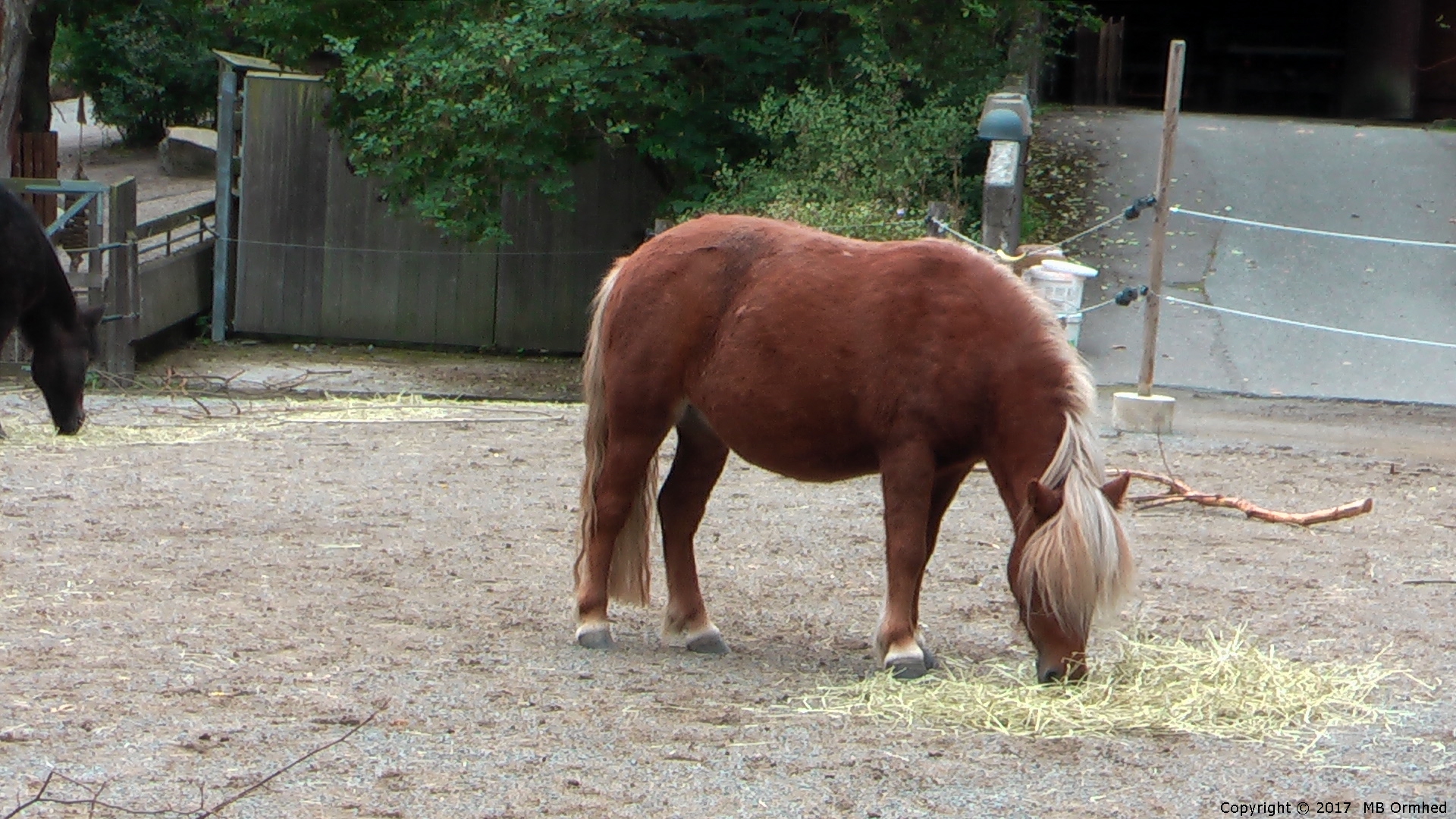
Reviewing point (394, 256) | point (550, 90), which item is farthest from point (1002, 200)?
point (394, 256)

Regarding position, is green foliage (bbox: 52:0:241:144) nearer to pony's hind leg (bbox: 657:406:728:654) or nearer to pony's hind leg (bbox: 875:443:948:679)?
pony's hind leg (bbox: 657:406:728:654)

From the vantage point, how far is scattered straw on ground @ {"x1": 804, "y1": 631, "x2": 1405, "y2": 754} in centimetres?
423

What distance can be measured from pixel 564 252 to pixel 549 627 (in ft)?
33.0

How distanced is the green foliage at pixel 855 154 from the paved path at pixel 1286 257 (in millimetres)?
1437

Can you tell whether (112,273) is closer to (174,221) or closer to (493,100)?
(174,221)

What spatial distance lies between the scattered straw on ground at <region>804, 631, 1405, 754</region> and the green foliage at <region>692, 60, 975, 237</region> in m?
7.09

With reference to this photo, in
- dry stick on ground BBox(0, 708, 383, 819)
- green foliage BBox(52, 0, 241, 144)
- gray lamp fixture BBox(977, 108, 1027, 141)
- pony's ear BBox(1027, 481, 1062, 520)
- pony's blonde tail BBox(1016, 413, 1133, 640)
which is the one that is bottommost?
dry stick on ground BBox(0, 708, 383, 819)

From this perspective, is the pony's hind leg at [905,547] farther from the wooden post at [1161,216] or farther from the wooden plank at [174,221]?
the wooden plank at [174,221]

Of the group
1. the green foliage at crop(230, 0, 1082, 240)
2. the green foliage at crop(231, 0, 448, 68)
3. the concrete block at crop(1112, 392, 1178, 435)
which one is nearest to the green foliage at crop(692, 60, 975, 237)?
the green foliage at crop(230, 0, 1082, 240)

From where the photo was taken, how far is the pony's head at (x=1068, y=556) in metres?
4.20

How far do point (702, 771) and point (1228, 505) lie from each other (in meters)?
4.33

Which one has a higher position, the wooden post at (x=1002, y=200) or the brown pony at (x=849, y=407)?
the wooden post at (x=1002, y=200)

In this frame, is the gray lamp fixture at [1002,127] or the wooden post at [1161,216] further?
the gray lamp fixture at [1002,127]

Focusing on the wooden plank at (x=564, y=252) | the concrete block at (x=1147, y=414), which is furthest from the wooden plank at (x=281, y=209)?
the concrete block at (x=1147, y=414)
